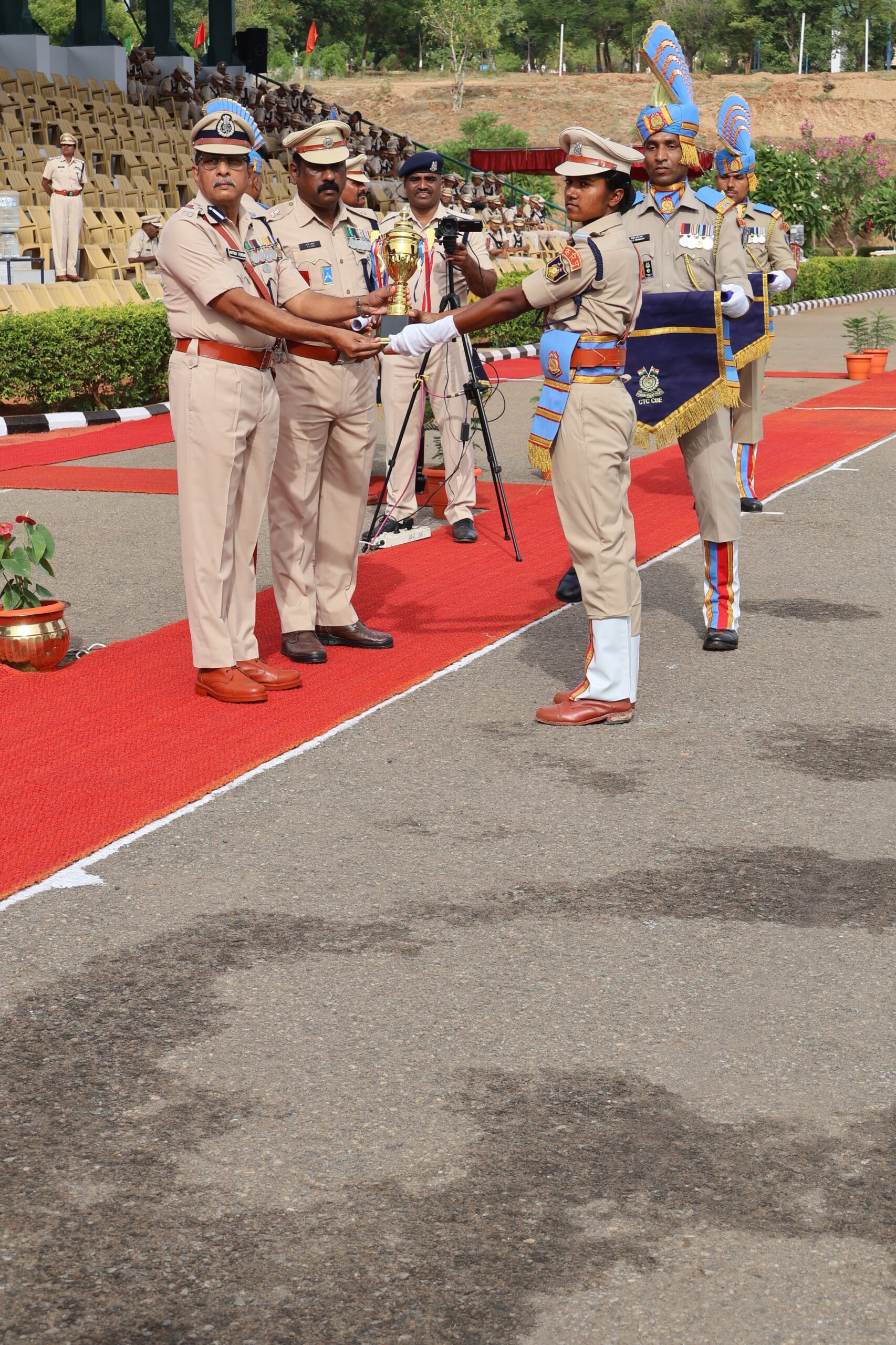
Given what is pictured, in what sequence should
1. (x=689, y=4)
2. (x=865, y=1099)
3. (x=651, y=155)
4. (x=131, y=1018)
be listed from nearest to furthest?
(x=865, y=1099) < (x=131, y=1018) < (x=651, y=155) < (x=689, y=4)

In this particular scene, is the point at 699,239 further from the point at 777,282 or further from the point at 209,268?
the point at 777,282

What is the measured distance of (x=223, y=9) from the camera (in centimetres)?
3966

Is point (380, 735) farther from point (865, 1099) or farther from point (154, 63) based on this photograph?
point (154, 63)

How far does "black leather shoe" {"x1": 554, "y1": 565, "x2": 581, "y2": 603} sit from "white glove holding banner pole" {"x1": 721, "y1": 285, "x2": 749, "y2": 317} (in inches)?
64.5

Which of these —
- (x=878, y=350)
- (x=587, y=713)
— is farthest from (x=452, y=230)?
(x=878, y=350)

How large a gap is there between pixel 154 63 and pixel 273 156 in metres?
4.45

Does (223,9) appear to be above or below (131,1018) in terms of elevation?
above

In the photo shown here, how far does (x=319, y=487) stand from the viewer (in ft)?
23.5

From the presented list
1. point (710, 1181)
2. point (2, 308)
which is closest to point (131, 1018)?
point (710, 1181)

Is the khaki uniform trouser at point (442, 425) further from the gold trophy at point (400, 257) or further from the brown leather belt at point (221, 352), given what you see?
the gold trophy at point (400, 257)

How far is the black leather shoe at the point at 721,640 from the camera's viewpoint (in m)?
7.47

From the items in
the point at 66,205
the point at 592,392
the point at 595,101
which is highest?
the point at 595,101

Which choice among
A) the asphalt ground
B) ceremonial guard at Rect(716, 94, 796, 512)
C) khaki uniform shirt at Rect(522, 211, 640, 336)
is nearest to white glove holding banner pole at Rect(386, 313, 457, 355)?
khaki uniform shirt at Rect(522, 211, 640, 336)

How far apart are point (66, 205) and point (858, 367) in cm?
1010
